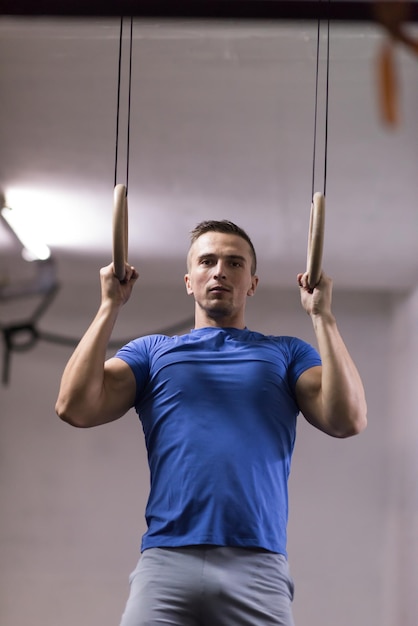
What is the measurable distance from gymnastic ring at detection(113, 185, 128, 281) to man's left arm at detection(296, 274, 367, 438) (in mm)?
468

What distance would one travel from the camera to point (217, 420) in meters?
1.93

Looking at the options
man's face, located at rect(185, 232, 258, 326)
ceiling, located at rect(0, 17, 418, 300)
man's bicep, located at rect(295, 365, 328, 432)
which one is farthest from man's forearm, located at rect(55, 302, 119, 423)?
ceiling, located at rect(0, 17, 418, 300)

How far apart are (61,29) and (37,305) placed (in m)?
2.63

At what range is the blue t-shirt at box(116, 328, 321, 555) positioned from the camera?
184cm

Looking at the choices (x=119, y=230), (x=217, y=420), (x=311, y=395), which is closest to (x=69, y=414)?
(x=217, y=420)

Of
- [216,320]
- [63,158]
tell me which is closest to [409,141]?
[63,158]

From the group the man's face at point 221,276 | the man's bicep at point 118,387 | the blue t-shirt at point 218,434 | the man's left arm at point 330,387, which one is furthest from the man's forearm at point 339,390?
the man's bicep at point 118,387

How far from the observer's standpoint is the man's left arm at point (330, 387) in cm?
195

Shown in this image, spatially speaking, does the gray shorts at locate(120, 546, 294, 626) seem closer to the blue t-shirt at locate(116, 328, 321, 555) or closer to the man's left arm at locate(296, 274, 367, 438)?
the blue t-shirt at locate(116, 328, 321, 555)

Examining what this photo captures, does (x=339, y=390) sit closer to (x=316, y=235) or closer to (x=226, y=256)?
(x=316, y=235)

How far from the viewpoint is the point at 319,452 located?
5.22 meters

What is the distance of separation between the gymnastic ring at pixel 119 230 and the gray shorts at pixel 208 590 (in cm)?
67

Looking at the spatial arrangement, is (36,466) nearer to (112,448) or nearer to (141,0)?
(112,448)

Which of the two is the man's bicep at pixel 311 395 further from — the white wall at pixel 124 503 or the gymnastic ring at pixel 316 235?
the white wall at pixel 124 503
